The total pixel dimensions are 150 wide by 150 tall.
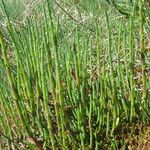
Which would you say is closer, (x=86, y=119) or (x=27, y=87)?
(x=27, y=87)

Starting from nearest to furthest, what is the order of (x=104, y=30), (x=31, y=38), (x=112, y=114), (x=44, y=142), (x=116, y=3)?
(x=31, y=38), (x=44, y=142), (x=112, y=114), (x=116, y=3), (x=104, y=30)

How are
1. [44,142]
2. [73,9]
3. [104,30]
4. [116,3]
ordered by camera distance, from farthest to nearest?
[73,9], [104,30], [116,3], [44,142]

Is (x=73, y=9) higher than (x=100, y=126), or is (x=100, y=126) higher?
(x=73, y=9)

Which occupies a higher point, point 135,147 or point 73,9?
point 73,9

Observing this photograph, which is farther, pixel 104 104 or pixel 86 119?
pixel 86 119

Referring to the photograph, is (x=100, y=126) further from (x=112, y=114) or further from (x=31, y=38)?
(x=31, y=38)

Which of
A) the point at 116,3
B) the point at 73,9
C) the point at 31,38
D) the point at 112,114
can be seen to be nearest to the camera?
the point at 31,38

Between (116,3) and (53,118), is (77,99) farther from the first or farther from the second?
(116,3)

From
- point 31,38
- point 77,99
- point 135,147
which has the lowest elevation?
point 135,147

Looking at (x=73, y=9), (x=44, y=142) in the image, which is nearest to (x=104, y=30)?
(x=73, y=9)

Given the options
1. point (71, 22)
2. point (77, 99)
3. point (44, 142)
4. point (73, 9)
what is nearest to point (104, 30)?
point (71, 22)
